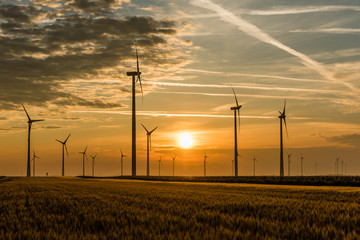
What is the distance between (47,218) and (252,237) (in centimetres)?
788

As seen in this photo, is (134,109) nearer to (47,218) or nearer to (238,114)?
(238,114)

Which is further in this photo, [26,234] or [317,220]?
[317,220]

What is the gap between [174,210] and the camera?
16297 millimetres

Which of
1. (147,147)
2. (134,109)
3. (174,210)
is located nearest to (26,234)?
(174,210)

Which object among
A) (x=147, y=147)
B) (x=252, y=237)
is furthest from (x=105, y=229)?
(x=147, y=147)

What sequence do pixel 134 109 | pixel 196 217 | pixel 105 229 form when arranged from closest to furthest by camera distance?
pixel 105 229 → pixel 196 217 → pixel 134 109

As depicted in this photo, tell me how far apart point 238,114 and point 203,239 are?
353 feet

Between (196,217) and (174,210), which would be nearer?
(196,217)

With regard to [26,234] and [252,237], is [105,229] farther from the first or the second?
[252,237]

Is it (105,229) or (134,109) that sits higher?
(134,109)

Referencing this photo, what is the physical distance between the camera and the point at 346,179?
207 feet

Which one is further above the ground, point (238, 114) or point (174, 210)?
point (238, 114)

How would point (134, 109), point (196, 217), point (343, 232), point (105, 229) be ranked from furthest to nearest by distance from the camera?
point (134, 109)
point (196, 217)
point (105, 229)
point (343, 232)

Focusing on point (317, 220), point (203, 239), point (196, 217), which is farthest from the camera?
point (196, 217)
